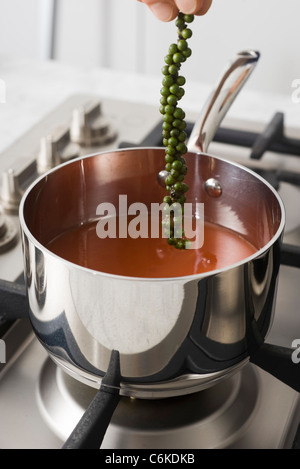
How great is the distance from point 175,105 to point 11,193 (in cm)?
31

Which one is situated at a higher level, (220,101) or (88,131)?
(220,101)

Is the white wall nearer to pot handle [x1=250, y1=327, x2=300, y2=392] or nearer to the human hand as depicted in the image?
the human hand

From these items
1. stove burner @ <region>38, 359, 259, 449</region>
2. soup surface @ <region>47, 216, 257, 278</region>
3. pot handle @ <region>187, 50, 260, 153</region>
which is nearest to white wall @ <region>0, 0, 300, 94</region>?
pot handle @ <region>187, 50, 260, 153</region>

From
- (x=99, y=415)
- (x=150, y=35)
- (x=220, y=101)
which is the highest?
(x=220, y=101)

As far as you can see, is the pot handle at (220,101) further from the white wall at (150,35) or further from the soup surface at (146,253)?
the white wall at (150,35)

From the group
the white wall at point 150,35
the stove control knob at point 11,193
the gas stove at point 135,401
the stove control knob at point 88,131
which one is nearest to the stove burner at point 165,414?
the gas stove at point 135,401

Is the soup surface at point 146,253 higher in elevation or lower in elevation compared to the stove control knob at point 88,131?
higher

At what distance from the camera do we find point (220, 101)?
2.04 feet

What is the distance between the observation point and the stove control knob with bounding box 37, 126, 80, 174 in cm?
76

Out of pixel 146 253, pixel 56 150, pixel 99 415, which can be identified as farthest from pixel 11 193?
pixel 99 415

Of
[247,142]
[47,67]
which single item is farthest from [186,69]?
[247,142]

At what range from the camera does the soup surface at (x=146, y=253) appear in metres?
0.51

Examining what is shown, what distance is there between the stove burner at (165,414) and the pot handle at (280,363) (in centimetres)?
3

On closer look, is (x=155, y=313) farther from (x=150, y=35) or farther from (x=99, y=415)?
(x=150, y=35)
